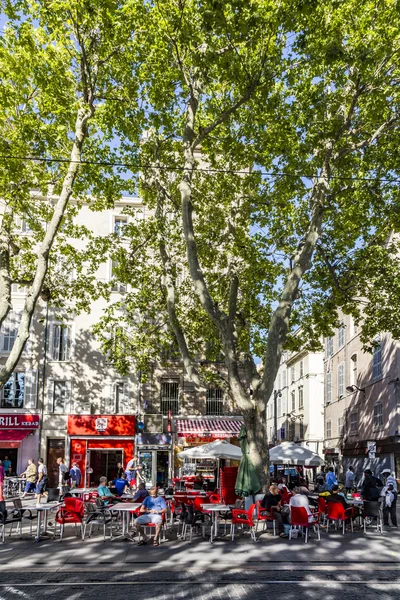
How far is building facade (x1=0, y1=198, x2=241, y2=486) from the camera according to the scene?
28.7m

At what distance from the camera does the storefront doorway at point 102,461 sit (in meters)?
29.1

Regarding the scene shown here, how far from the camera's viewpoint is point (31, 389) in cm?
2892

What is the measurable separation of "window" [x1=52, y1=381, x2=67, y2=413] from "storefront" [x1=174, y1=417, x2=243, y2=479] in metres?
5.75

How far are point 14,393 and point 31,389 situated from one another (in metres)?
0.90

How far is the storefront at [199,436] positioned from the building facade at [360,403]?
22.4 ft

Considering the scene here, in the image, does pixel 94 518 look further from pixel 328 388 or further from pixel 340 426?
pixel 328 388

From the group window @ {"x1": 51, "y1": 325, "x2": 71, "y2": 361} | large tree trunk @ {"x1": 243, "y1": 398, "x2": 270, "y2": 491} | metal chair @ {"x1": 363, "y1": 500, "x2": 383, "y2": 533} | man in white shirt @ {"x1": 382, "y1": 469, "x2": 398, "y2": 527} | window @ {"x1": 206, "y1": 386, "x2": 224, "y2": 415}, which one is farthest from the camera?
window @ {"x1": 206, "y1": 386, "x2": 224, "y2": 415}

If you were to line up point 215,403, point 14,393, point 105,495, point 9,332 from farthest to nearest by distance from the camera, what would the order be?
point 215,403 < point 9,332 < point 14,393 < point 105,495

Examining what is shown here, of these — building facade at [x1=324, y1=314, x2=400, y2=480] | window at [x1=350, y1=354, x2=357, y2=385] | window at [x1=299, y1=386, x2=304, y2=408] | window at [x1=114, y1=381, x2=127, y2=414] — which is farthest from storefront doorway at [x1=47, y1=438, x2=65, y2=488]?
window at [x1=299, y1=386, x2=304, y2=408]

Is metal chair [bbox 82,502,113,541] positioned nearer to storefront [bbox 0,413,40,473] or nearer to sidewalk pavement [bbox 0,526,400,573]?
sidewalk pavement [bbox 0,526,400,573]

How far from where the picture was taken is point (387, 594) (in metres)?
8.52

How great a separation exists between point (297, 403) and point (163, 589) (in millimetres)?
47127

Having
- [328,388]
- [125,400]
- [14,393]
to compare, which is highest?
[328,388]

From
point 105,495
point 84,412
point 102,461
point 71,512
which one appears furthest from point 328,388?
point 71,512
